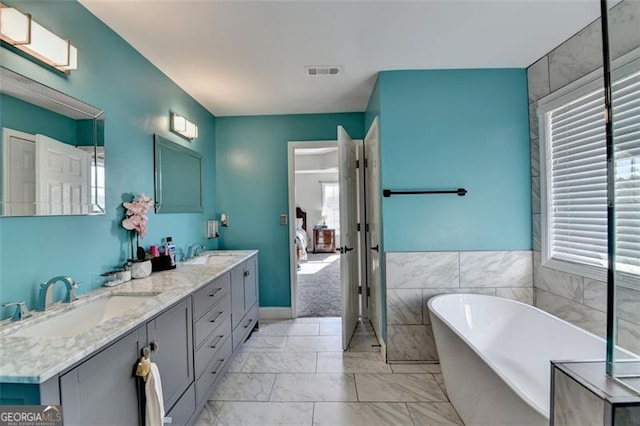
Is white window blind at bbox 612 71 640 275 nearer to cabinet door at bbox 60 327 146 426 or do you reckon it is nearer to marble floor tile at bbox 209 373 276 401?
cabinet door at bbox 60 327 146 426

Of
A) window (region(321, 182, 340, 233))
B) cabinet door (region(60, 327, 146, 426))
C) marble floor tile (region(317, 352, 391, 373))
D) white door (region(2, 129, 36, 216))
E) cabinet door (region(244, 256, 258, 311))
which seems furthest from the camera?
window (region(321, 182, 340, 233))

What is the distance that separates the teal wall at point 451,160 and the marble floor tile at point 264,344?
148cm

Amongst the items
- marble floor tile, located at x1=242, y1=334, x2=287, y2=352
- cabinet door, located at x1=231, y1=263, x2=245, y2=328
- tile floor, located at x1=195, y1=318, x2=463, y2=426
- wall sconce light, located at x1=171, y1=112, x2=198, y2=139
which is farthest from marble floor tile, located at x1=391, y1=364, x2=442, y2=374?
wall sconce light, located at x1=171, y1=112, x2=198, y2=139

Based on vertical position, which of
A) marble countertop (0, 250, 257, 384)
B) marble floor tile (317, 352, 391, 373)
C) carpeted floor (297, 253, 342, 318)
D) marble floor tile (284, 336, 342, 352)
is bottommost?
marble floor tile (317, 352, 391, 373)

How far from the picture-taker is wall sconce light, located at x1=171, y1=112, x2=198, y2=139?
2547 millimetres

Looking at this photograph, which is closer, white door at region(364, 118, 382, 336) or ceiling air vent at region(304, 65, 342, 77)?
ceiling air vent at region(304, 65, 342, 77)

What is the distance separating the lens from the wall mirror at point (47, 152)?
1.20 meters

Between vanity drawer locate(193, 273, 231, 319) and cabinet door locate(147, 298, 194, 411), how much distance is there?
88 millimetres

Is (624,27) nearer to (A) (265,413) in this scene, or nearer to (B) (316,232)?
(A) (265,413)

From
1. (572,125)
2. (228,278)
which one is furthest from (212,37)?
(572,125)

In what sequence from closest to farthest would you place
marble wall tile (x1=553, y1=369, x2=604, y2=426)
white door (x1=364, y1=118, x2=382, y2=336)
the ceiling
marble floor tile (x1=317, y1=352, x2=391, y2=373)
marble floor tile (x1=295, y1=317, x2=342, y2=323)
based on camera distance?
marble wall tile (x1=553, y1=369, x2=604, y2=426) → the ceiling → marble floor tile (x1=317, y1=352, x2=391, y2=373) → white door (x1=364, y1=118, x2=382, y2=336) → marble floor tile (x1=295, y1=317, x2=342, y2=323)

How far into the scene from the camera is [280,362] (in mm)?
2514

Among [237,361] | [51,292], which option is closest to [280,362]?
[237,361]

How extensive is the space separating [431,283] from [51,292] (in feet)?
8.28
